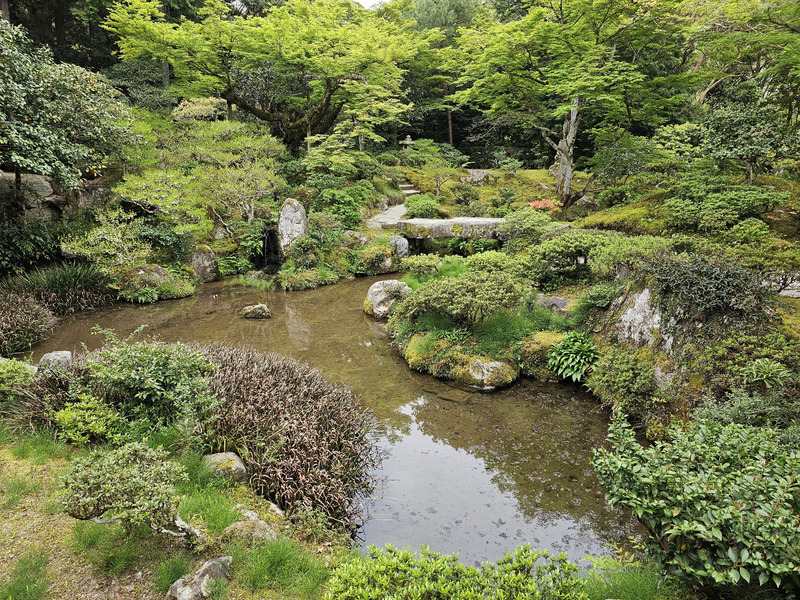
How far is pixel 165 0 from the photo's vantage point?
20.3 m

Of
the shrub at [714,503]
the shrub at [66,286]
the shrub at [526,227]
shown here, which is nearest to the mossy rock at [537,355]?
the shrub at [526,227]

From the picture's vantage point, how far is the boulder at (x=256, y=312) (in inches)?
448

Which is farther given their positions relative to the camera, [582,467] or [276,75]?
[276,75]

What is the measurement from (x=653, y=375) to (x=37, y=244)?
15.5m

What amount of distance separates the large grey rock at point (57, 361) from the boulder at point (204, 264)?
27.2 ft

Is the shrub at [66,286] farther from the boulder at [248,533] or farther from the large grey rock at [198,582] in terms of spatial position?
the large grey rock at [198,582]

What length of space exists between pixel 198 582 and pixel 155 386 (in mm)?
2320

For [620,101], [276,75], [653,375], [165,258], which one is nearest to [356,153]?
[276,75]

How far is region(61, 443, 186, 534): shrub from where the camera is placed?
316 centimetres

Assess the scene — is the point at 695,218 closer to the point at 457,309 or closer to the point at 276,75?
the point at 457,309

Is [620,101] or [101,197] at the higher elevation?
[620,101]

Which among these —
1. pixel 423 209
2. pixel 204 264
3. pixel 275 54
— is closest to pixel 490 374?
pixel 423 209

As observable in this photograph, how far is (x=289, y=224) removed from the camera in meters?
15.0

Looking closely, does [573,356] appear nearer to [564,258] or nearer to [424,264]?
[564,258]
